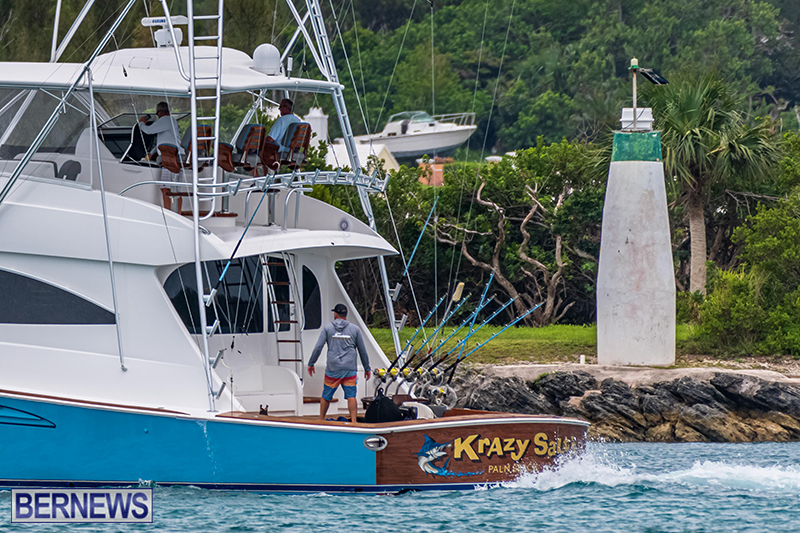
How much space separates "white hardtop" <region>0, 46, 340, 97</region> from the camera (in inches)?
507

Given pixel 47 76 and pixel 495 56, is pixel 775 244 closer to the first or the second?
pixel 47 76

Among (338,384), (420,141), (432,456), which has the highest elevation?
(420,141)

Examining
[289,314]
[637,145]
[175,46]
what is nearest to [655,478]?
[289,314]

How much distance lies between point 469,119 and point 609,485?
50244mm

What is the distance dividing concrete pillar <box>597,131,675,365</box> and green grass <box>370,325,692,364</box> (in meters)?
1.13

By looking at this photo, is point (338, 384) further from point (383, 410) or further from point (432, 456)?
point (432, 456)

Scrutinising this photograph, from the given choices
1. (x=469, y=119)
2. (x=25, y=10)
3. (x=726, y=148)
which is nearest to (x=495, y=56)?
(x=469, y=119)

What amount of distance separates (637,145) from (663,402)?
4365mm

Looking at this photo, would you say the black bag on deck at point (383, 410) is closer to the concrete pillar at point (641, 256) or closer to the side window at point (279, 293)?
the side window at point (279, 293)

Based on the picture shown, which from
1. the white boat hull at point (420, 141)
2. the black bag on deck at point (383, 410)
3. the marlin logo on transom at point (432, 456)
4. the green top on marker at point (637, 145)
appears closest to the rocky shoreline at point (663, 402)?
the green top on marker at point (637, 145)

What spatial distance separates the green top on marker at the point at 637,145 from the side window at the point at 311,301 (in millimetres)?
8560

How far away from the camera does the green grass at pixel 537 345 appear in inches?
886

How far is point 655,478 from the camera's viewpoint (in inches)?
542

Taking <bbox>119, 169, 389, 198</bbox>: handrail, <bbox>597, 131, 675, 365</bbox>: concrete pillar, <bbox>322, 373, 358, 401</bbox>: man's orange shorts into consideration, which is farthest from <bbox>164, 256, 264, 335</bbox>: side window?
<bbox>597, 131, 675, 365</bbox>: concrete pillar
